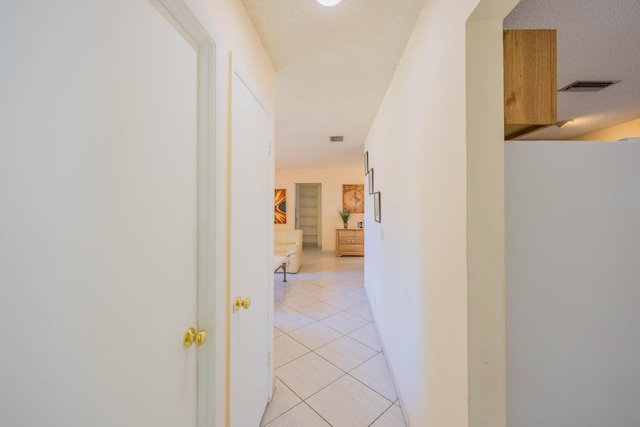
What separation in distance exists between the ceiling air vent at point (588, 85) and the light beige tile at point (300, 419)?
333cm

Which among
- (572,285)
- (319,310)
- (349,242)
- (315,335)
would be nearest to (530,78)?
(572,285)

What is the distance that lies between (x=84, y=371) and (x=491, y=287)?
1.13 m

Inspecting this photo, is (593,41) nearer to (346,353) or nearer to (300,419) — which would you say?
(346,353)

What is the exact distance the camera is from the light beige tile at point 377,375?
1785mm

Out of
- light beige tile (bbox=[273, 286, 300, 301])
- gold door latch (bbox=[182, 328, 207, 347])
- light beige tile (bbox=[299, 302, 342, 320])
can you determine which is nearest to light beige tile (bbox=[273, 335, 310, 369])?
light beige tile (bbox=[299, 302, 342, 320])

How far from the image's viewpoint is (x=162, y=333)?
750 millimetres

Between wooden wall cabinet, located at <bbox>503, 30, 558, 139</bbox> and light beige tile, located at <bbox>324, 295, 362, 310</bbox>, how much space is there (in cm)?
296

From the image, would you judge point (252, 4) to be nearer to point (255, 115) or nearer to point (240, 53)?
point (240, 53)

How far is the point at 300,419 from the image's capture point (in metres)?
1.54

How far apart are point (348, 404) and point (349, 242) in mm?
5081

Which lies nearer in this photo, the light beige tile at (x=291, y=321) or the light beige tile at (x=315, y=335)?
the light beige tile at (x=315, y=335)

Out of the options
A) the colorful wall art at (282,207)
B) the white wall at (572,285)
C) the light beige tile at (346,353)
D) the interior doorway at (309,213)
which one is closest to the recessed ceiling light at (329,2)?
the white wall at (572,285)

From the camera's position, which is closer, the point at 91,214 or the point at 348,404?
the point at 91,214

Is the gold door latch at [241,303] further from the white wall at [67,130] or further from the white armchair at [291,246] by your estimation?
the white armchair at [291,246]
